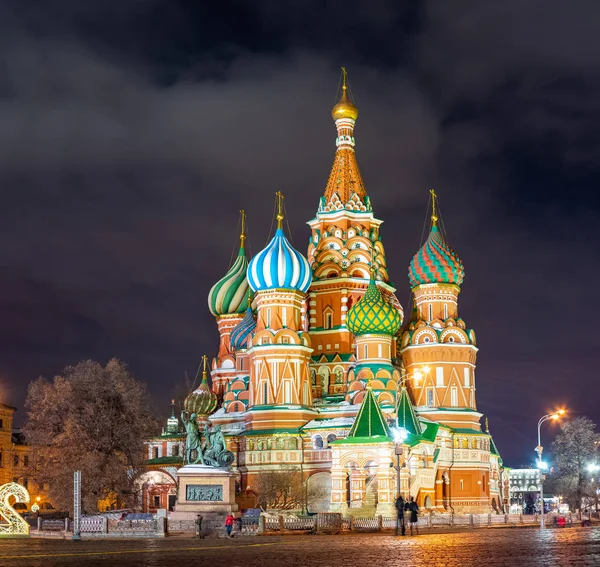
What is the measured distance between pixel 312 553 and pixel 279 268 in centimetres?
3911

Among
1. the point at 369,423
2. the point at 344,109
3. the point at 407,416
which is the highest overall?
the point at 344,109

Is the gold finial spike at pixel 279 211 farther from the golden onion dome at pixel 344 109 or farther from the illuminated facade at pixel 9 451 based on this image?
the illuminated facade at pixel 9 451

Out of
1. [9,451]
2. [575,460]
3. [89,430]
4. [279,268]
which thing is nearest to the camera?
[89,430]

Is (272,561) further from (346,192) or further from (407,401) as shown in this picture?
(346,192)

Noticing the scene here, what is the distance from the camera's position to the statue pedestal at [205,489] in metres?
39.5

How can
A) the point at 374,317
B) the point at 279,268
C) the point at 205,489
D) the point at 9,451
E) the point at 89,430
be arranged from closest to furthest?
the point at 205,489 → the point at 89,430 → the point at 374,317 → the point at 279,268 → the point at 9,451

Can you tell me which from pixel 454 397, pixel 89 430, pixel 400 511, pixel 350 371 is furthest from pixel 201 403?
pixel 400 511

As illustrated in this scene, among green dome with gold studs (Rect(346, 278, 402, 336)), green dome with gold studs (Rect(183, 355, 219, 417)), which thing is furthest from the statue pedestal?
green dome with gold studs (Rect(183, 355, 219, 417))

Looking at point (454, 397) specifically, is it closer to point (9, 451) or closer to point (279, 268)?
point (279, 268)

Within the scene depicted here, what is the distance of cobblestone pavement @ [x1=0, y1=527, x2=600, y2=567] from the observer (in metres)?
20.0

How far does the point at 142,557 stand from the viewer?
22859mm

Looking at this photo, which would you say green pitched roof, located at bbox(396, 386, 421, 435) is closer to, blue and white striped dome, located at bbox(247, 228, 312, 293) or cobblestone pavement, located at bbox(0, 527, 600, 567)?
blue and white striped dome, located at bbox(247, 228, 312, 293)

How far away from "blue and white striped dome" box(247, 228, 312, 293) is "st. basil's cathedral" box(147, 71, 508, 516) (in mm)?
70

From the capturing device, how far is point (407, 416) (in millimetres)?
56688
